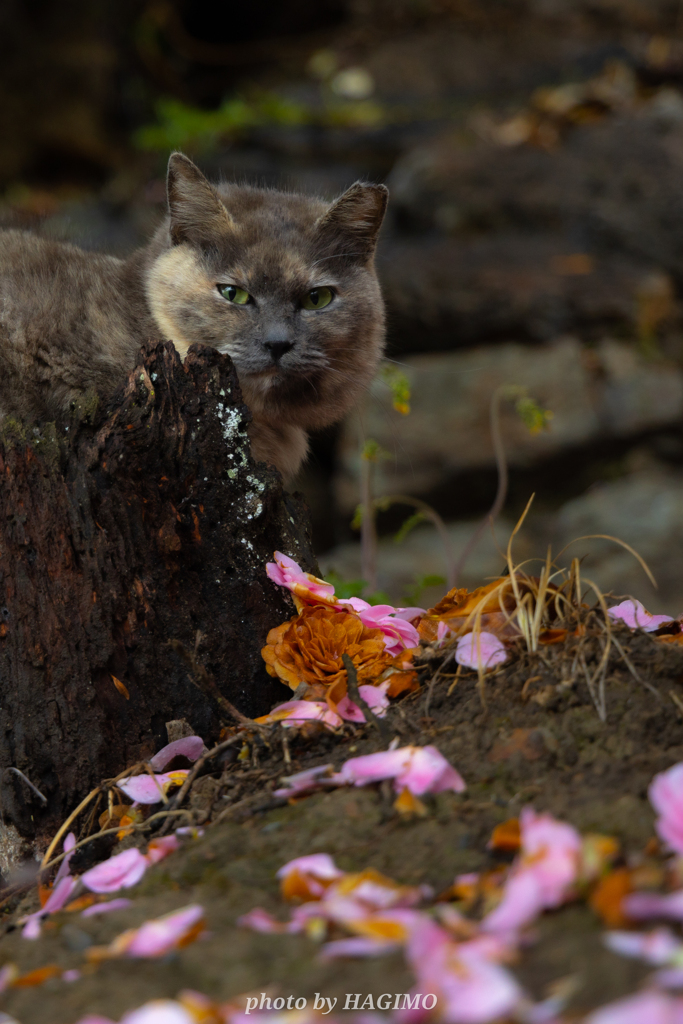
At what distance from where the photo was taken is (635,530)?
4875mm

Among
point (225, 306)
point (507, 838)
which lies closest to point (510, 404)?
point (225, 306)

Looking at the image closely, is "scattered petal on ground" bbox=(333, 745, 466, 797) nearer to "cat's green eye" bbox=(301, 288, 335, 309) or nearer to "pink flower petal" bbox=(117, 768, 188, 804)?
"pink flower petal" bbox=(117, 768, 188, 804)

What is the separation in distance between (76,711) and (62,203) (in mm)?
5693

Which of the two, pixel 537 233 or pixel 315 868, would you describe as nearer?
pixel 315 868

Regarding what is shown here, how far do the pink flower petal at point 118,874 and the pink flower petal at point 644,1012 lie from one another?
0.85 metres

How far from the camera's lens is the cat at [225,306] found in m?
2.38

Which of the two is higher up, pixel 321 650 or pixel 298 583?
pixel 298 583

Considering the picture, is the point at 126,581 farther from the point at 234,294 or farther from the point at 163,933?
the point at 234,294

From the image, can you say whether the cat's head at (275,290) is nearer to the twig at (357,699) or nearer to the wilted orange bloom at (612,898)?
the twig at (357,699)

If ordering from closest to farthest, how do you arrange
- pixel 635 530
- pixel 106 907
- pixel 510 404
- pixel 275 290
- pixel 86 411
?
pixel 106 907 → pixel 86 411 → pixel 275 290 → pixel 635 530 → pixel 510 404

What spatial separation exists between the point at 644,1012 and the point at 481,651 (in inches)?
36.5

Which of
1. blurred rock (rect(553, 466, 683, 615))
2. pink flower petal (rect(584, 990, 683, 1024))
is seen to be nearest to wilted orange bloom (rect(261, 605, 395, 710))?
pink flower petal (rect(584, 990, 683, 1024))

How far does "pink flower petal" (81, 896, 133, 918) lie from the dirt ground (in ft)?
0.07

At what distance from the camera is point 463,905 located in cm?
120
